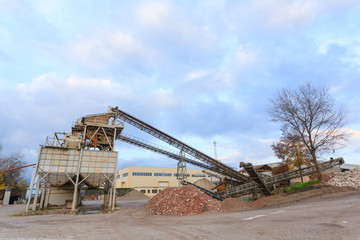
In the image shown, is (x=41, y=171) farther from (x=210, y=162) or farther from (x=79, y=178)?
(x=210, y=162)

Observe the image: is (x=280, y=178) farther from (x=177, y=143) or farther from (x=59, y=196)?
(x=59, y=196)

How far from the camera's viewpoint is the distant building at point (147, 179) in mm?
52031

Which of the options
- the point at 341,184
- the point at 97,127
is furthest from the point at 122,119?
the point at 341,184

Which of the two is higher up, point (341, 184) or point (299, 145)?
point (299, 145)

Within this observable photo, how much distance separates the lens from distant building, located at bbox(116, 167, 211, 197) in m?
52.0

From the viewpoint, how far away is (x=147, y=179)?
53.3 m

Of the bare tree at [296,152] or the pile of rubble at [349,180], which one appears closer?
the pile of rubble at [349,180]

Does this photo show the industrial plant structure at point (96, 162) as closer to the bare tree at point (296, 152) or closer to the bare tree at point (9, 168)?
the bare tree at point (296, 152)

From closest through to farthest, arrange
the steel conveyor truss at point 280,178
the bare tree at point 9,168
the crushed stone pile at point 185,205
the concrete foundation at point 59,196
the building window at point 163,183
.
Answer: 1. the crushed stone pile at point 185,205
2. the concrete foundation at point 59,196
3. the steel conveyor truss at point 280,178
4. the bare tree at point 9,168
5. the building window at point 163,183

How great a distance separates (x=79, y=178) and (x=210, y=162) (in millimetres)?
15331

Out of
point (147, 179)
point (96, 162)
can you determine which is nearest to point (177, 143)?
point (96, 162)

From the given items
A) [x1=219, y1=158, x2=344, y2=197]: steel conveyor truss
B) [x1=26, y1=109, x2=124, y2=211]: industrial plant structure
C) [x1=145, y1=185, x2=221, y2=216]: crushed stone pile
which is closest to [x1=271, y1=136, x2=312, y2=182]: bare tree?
[x1=219, y1=158, x2=344, y2=197]: steel conveyor truss

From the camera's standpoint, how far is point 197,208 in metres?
14.5

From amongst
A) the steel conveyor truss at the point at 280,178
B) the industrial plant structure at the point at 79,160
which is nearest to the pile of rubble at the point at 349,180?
the steel conveyor truss at the point at 280,178
